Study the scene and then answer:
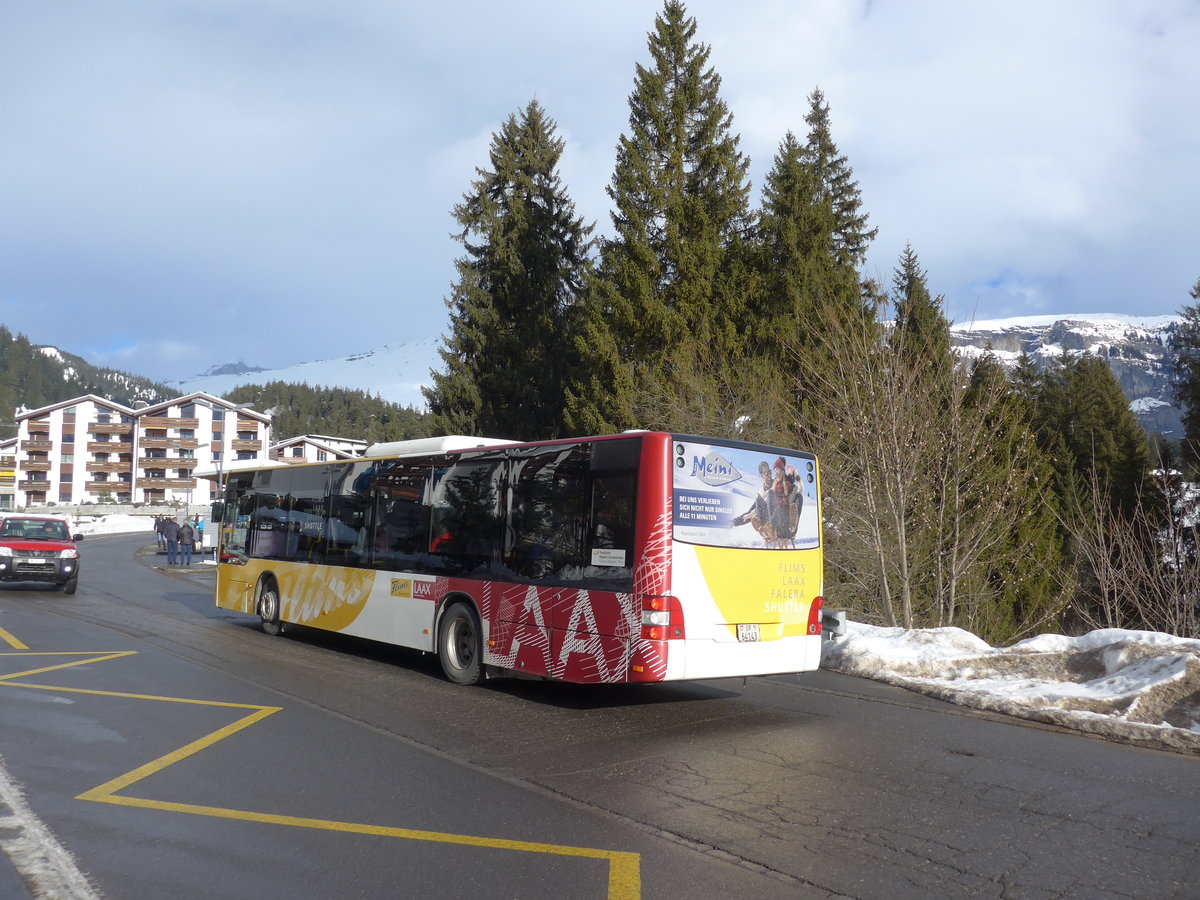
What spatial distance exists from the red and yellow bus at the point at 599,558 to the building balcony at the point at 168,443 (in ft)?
380

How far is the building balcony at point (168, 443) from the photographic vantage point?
118838 millimetres

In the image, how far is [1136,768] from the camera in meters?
7.18

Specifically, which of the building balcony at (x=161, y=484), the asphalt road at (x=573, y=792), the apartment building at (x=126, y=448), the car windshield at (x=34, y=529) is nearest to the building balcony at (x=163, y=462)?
the apartment building at (x=126, y=448)

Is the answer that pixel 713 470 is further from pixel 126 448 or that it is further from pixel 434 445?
pixel 126 448

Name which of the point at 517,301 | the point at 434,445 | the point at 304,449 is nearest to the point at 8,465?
the point at 304,449

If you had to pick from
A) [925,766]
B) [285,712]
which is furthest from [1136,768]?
[285,712]

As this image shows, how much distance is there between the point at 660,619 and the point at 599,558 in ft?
2.98

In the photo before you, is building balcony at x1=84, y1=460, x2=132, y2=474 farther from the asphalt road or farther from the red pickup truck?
the asphalt road

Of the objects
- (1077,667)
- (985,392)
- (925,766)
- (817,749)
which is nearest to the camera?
(925,766)

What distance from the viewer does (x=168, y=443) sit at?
119 m

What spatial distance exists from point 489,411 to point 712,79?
14315 mm

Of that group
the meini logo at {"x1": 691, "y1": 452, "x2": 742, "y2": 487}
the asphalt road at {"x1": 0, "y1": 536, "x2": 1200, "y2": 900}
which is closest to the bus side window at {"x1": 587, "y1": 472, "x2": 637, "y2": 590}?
the meini logo at {"x1": 691, "y1": 452, "x2": 742, "y2": 487}

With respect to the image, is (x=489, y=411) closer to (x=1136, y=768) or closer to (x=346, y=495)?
(x=346, y=495)

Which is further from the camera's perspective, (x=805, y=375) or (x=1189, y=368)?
(x=1189, y=368)
